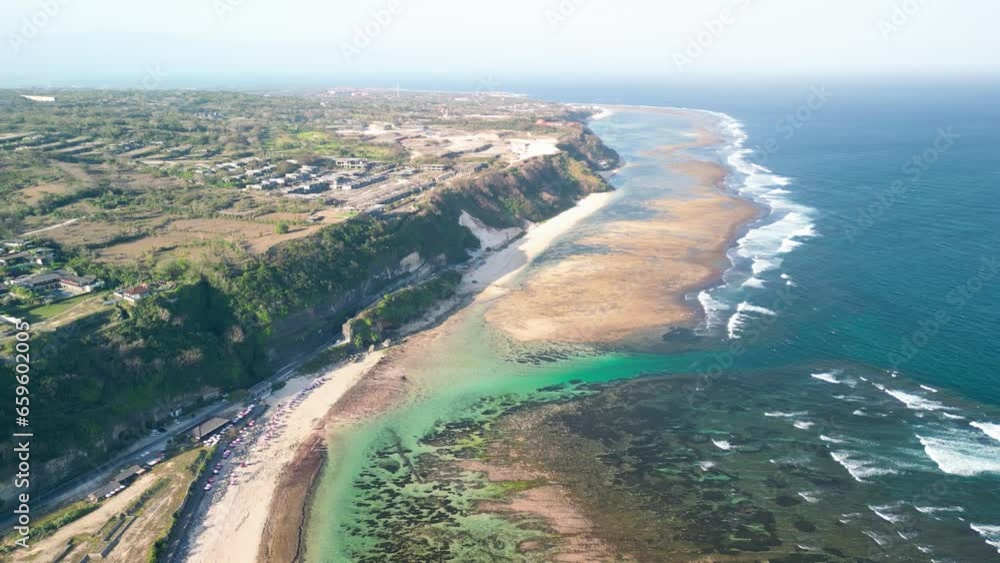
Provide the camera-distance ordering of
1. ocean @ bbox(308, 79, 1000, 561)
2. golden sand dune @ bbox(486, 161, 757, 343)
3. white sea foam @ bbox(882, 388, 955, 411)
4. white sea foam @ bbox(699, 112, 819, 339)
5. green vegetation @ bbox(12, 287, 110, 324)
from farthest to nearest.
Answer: white sea foam @ bbox(699, 112, 819, 339) < golden sand dune @ bbox(486, 161, 757, 343) < green vegetation @ bbox(12, 287, 110, 324) < white sea foam @ bbox(882, 388, 955, 411) < ocean @ bbox(308, 79, 1000, 561)

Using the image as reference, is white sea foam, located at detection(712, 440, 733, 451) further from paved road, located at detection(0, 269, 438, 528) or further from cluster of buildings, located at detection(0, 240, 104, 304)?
cluster of buildings, located at detection(0, 240, 104, 304)

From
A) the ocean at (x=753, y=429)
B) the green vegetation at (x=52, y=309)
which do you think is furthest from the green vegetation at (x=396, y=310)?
the green vegetation at (x=52, y=309)

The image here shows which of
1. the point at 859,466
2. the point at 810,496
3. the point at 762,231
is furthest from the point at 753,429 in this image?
the point at 762,231

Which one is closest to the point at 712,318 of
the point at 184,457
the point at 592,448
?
the point at 592,448

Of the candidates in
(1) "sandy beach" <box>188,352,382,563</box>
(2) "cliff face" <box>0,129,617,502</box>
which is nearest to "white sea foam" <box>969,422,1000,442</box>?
(1) "sandy beach" <box>188,352,382,563</box>

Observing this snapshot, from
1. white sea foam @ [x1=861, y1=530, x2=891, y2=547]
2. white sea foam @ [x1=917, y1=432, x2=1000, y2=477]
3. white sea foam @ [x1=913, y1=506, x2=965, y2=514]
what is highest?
white sea foam @ [x1=917, y1=432, x2=1000, y2=477]

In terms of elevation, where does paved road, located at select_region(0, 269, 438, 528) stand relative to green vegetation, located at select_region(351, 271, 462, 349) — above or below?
below
